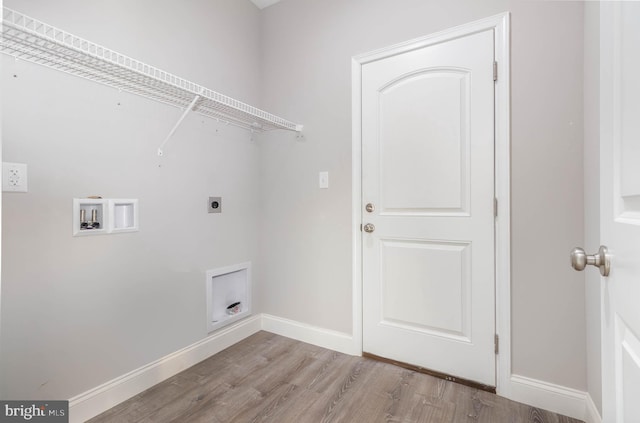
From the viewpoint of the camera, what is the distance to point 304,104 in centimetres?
237

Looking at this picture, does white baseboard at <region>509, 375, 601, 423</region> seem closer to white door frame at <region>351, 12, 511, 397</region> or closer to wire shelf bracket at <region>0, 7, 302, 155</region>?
white door frame at <region>351, 12, 511, 397</region>

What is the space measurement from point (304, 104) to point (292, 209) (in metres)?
0.84

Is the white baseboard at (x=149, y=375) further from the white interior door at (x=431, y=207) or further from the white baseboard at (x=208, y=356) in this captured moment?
the white interior door at (x=431, y=207)

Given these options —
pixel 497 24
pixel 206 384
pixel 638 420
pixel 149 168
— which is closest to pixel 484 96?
pixel 497 24

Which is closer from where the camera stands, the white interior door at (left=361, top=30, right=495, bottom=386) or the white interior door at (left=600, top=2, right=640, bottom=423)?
the white interior door at (left=600, top=2, right=640, bottom=423)

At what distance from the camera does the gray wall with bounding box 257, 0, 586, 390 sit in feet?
5.00

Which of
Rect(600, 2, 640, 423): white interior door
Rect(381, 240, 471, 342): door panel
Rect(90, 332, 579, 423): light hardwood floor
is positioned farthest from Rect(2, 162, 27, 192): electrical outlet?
Rect(600, 2, 640, 423): white interior door

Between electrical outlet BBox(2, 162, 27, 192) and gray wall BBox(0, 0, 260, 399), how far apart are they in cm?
3

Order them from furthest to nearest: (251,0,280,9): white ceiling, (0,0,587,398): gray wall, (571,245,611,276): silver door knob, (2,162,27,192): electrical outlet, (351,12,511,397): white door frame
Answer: (251,0,280,9): white ceiling → (351,12,511,397): white door frame → (0,0,587,398): gray wall → (2,162,27,192): electrical outlet → (571,245,611,276): silver door knob

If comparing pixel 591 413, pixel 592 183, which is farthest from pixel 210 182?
pixel 591 413

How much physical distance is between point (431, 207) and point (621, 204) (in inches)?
49.7

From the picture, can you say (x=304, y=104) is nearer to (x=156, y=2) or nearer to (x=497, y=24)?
(x=156, y=2)

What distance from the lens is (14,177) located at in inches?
51.3

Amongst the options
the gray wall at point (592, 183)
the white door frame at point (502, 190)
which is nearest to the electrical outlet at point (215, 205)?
the white door frame at point (502, 190)
